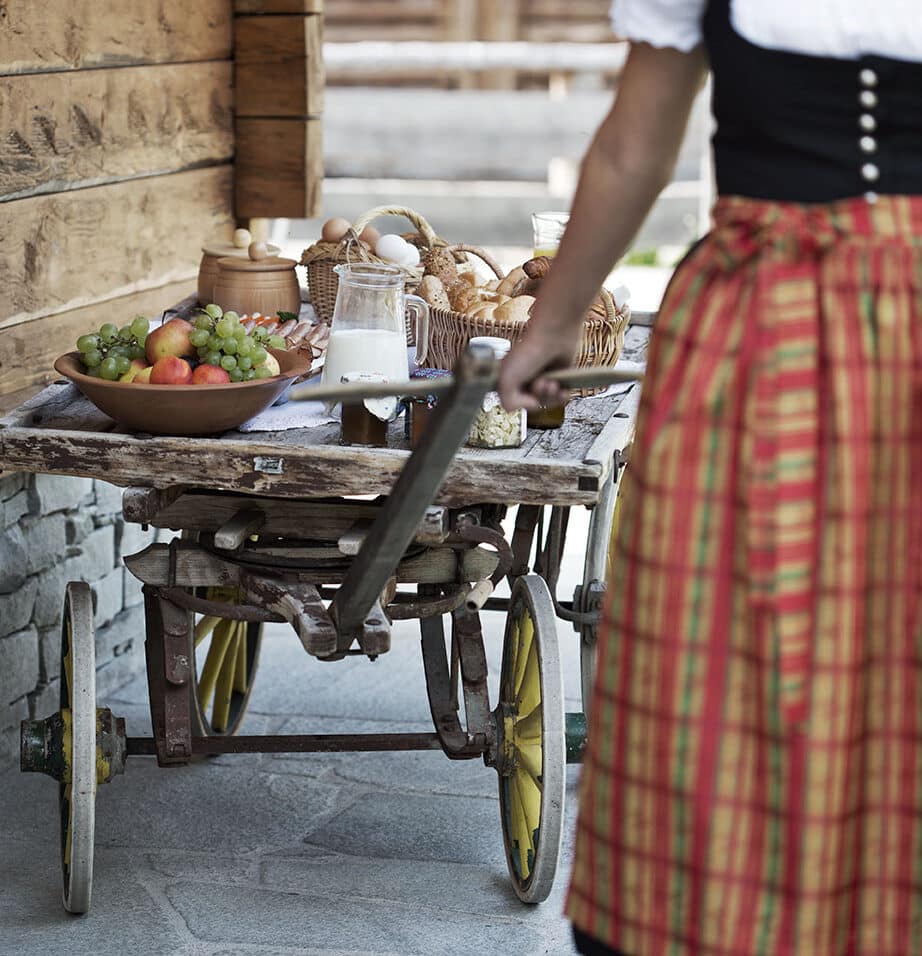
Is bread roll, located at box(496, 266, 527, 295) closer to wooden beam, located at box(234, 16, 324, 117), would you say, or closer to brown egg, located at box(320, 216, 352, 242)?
brown egg, located at box(320, 216, 352, 242)

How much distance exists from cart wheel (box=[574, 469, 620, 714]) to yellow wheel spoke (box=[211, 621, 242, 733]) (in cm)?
77

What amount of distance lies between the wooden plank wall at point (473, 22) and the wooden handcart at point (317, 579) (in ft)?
33.2

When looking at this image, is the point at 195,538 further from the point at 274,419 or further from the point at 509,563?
the point at 509,563

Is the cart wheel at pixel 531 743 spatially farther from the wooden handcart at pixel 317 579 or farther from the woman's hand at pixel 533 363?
the woman's hand at pixel 533 363

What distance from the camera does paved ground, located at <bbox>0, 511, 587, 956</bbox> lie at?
2580 millimetres

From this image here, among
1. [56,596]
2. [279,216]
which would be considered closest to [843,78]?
[56,596]

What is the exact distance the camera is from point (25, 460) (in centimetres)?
243

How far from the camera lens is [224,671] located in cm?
339

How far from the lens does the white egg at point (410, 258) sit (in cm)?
331

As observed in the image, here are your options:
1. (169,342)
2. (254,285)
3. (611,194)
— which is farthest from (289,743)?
(611,194)

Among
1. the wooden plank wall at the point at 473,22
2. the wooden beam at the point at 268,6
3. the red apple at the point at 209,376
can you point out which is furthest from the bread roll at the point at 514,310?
the wooden plank wall at the point at 473,22

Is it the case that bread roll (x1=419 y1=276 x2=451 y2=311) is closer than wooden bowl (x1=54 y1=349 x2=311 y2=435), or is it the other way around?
wooden bowl (x1=54 y1=349 x2=311 y2=435)

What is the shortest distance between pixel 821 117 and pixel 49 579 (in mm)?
2340

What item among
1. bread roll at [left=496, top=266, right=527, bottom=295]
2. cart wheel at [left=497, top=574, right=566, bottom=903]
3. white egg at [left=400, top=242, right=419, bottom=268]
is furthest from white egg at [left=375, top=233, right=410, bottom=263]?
cart wheel at [left=497, top=574, right=566, bottom=903]
